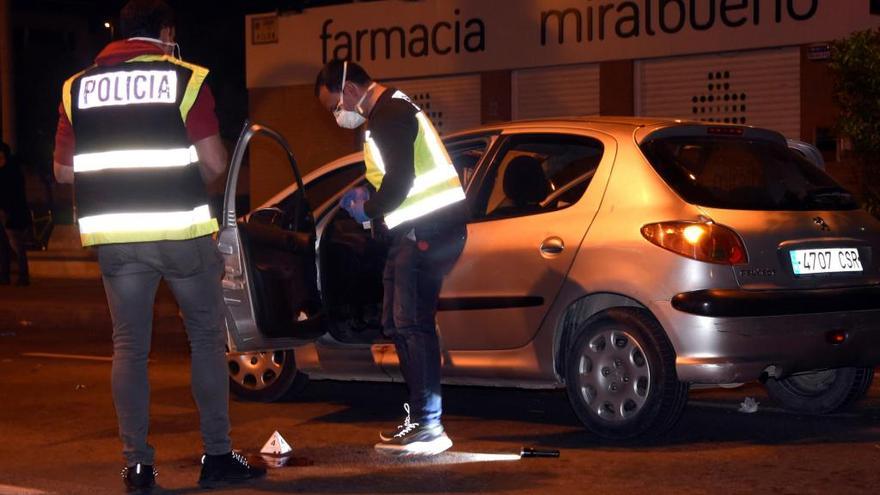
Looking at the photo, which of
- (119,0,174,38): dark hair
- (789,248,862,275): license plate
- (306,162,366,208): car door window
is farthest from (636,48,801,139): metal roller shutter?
(119,0,174,38): dark hair

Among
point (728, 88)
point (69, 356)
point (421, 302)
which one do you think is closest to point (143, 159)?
point (421, 302)

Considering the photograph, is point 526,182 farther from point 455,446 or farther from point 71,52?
point 71,52

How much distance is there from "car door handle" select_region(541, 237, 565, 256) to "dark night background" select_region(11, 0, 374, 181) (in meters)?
31.2

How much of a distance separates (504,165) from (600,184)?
105 cm

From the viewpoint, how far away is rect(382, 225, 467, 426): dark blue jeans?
691 cm

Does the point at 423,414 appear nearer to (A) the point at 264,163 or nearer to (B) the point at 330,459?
(B) the point at 330,459

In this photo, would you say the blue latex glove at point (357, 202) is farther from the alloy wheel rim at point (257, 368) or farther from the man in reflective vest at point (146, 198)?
the alloy wheel rim at point (257, 368)

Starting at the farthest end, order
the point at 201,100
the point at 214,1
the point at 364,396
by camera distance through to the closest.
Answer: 1. the point at 214,1
2. the point at 364,396
3. the point at 201,100

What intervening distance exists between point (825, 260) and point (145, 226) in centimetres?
325

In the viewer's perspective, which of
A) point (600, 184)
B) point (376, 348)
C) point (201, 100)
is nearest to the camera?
point (201, 100)

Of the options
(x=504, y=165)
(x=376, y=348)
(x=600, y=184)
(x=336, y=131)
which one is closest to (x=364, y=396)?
(x=376, y=348)

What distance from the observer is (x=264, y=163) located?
79.3ft

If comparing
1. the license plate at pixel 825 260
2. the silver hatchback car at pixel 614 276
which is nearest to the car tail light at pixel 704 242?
the silver hatchback car at pixel 614 276

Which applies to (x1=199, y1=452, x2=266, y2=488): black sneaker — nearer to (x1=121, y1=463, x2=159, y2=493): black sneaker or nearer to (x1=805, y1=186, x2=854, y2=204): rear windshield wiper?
(x1=121, y1=463, x2=159, y2=493): black sneaker
